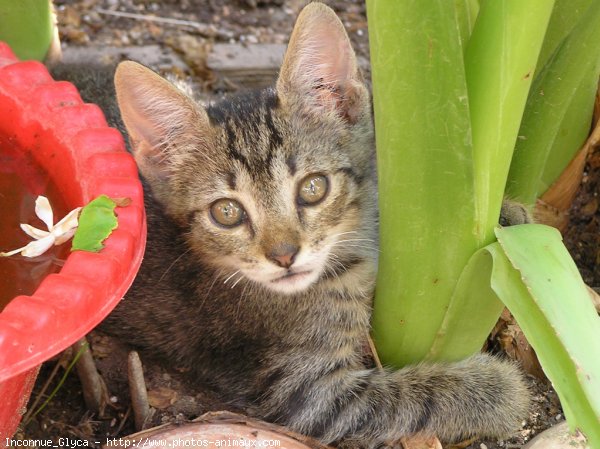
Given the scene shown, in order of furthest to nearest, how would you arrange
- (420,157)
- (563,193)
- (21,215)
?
(563,193), (21,215), (420,157)

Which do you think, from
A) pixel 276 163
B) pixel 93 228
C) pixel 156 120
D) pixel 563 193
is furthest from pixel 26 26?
pixel 563 193

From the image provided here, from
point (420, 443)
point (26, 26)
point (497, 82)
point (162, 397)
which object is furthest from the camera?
point (26, 26)

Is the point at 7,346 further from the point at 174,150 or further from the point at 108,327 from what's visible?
the point at 108,327

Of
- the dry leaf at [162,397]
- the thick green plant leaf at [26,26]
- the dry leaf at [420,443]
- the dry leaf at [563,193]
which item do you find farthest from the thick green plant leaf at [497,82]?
the thick green plant leaf at [26,26]

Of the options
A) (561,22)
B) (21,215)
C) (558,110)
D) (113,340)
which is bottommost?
(113,340)

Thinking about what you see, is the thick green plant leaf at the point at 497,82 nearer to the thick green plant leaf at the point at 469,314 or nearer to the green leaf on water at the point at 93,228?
the thick green plant leaf at the point at 469,314

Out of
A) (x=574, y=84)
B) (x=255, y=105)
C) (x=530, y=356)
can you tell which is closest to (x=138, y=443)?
(x=255, y=105)

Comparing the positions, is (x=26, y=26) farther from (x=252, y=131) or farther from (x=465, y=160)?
(x=465, y=160)

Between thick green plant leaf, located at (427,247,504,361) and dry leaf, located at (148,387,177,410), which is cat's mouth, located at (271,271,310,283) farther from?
dry leaf, located at (148,387,177,410)

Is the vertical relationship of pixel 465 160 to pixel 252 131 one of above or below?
above
